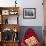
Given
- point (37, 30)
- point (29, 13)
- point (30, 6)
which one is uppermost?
point (30, 6)

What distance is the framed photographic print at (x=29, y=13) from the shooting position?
571 centimetres

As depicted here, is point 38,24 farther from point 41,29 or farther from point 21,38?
point 21,38

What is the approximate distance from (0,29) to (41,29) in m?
1.53

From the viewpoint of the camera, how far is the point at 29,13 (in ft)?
18.8

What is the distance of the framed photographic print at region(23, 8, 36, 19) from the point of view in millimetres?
5711

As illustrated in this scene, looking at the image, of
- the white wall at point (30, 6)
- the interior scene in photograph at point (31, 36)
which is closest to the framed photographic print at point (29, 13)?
the white wall at point (30, 6)

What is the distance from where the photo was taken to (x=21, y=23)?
5.71 metres

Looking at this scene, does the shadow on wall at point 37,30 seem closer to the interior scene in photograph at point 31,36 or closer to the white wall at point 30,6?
the interior scene in photograph at point 31,36

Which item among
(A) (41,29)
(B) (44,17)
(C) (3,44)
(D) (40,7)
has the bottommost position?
(C) (3,44)

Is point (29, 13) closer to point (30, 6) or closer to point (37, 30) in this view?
point (30, 6)

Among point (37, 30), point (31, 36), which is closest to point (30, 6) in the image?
point (37, 30)

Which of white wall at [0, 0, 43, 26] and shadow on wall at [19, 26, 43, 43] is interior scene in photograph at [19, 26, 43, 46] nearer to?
shadow on wall at [19, 26, 43, 43]

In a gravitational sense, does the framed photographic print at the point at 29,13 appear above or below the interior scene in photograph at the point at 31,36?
above

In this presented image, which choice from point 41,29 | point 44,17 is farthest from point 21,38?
point 44,17
